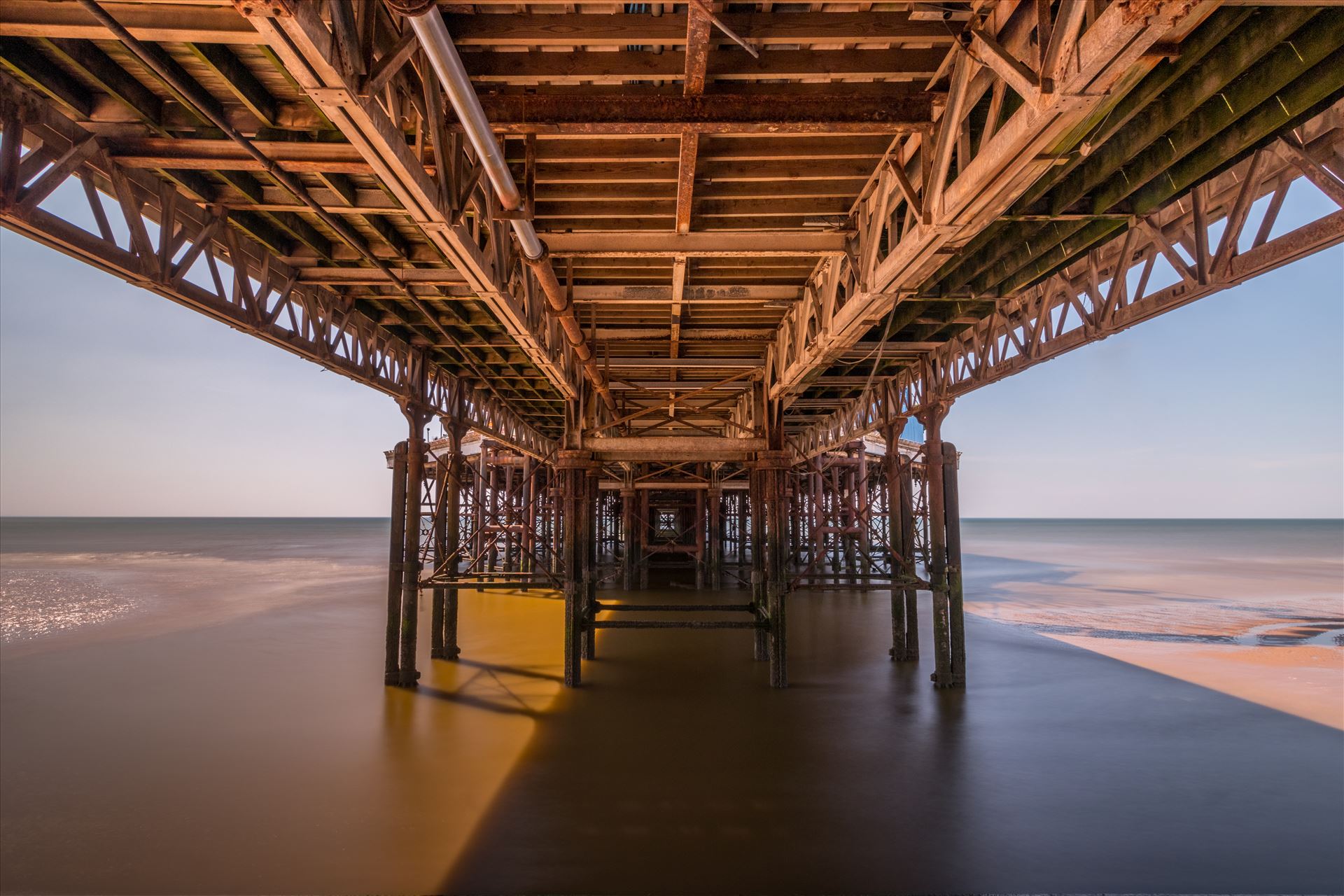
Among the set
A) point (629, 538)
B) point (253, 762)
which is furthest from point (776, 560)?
point (629, 538)

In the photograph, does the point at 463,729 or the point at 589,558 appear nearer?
the point at 463,729

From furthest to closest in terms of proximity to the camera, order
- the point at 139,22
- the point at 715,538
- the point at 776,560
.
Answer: the point at 715,538, the point at 776,560, the point at 139,22

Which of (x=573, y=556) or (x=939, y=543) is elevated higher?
(x=939, y=543)

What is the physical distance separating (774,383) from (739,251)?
477 cm

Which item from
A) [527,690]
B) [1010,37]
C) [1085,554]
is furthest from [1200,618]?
[1085,554]

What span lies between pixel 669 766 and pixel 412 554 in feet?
21.5

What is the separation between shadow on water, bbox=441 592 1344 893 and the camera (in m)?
Answer: 6.32

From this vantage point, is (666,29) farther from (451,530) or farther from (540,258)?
(451,530)

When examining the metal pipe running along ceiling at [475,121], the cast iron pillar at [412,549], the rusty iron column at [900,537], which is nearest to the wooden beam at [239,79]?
the metal pipe running along ceiling at [475,121]

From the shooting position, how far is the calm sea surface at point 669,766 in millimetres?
6410

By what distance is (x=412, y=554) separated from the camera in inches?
490

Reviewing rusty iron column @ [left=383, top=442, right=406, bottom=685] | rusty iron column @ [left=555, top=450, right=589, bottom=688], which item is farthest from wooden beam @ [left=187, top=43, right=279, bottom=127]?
rusty iron column @ [left=383, top=442, right=406, bottom=685]

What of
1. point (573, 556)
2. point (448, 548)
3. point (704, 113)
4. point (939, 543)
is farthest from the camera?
point (448, 548)

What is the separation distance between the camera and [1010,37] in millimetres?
3850
